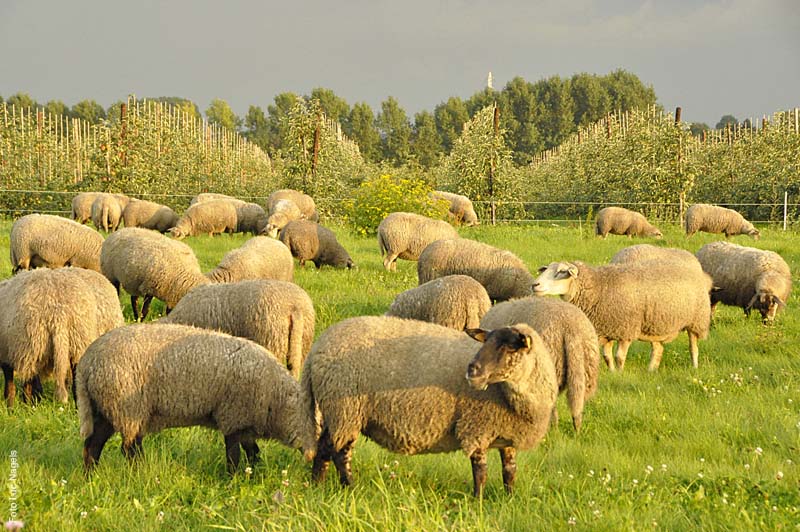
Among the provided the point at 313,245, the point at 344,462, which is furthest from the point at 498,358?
the point at 313,245

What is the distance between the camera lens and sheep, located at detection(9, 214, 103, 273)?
39.4ft

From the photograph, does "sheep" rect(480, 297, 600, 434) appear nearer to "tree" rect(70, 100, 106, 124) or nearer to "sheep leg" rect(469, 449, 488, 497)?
"sheep leg" rect(469, 449, 488, 497)

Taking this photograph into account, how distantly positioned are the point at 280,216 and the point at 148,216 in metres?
5.10

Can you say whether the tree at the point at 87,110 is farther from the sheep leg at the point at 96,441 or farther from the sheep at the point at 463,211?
the sheep leg at the point at 96,441

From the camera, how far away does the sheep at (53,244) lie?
39.4ft

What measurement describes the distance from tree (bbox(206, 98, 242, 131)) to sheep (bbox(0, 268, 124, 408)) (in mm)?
123067

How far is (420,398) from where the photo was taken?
15.3ft

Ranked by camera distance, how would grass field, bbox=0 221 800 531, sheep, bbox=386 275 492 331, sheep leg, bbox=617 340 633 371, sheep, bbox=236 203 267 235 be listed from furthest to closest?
sheep, bbox=236 203 267 235
sheep leg, bbox=617 340 633 371
sheep, bbox=386 275 492 331
grass field, bbox=0 221 800 531

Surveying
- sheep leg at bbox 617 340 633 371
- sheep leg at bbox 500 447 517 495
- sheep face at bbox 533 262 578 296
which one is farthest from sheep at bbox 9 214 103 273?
sheep leg at bbox 500 447 517 495

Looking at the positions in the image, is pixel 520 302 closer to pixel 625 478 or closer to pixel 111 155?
pixel 625 478

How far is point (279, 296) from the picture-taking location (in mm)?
7270

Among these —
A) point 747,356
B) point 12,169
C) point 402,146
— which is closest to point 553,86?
point 402,146

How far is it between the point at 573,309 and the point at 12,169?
92.4ft

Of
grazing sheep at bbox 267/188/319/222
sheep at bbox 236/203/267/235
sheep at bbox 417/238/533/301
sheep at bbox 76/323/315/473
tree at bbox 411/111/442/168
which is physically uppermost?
tree at bbox 411/111/442/168
